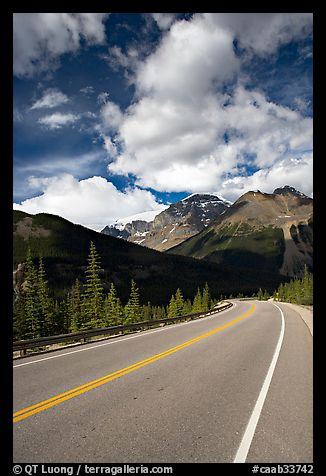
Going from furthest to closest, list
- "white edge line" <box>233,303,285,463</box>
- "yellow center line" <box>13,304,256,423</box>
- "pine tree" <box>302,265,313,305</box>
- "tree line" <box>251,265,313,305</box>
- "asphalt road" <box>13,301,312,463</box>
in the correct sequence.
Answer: "tree line" <box>251,265,313,305</box>
"pine tree" <box>302,265,313,305</box>
"yellow center line" <box>13,304,256,423</box>
"asphalt road" <box>13,301,312,463</box>
"white edge line" <box>233,303,285,463</box>

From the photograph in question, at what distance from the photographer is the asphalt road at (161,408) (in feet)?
14.2

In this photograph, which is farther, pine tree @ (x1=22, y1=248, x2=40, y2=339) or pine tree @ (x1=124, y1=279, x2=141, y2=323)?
pine tree @ (x1=124, y1=279, x2=141, y2=323)

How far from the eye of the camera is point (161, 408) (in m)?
5.91

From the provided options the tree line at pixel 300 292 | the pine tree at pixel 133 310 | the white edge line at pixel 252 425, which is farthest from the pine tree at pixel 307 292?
the white edge line at pixel 252 425

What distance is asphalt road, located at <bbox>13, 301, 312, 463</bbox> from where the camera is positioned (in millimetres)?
4320

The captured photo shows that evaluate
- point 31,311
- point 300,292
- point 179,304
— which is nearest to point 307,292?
point 300,292

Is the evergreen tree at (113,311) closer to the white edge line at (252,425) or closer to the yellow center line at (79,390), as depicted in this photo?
the yellow center line at (79,390)

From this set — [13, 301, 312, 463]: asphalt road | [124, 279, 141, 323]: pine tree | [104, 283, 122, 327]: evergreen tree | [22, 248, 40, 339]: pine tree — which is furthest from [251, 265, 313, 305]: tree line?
[13, 301, 312, 463]: asphalt road

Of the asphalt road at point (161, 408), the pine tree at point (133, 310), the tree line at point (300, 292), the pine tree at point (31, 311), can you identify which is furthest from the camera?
the tree line at point (300, 292)

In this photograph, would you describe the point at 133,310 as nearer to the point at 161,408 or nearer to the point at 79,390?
the point at 79,390

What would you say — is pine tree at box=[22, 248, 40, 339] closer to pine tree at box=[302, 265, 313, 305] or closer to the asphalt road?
the asphalt road
